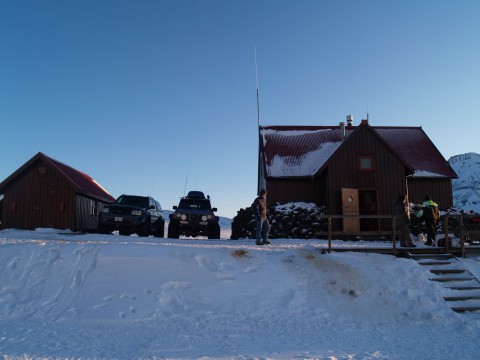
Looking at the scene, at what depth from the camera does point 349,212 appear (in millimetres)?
19875

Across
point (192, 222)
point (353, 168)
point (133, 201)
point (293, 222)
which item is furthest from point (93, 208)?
point (353, 168)

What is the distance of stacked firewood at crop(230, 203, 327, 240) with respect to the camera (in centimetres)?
1995

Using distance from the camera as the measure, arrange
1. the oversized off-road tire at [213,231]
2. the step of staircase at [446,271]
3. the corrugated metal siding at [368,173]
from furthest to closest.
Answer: the corrugated metal siding at [368,173] → the oversized off-road tire at [213,231] → the step of staircase at [446,271]

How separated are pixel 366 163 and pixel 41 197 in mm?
17349

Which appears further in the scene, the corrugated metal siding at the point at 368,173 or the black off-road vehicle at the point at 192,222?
the corrugated metal siding at the point at 368,173

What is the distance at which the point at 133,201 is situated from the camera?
62.2 ft

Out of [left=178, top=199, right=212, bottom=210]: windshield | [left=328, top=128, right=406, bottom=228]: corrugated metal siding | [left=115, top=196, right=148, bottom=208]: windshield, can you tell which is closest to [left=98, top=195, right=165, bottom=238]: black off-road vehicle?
[left=115, top=196, right=148, bottom=208]: windshield

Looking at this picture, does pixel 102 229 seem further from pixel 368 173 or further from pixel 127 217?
pixel 368 173

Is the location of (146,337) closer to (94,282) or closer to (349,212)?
(94,282)

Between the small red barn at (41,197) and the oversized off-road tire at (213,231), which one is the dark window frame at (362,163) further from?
the small red barn at (41,197)

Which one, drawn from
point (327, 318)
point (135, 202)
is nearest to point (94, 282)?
point (327, 318)

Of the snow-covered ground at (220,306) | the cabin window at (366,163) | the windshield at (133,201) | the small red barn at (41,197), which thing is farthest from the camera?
the small red barn at (41,197)

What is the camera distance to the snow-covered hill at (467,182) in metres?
101

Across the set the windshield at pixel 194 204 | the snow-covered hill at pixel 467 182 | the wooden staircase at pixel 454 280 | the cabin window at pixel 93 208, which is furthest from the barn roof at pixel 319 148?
the snow-covered hill at pixel 467 182
